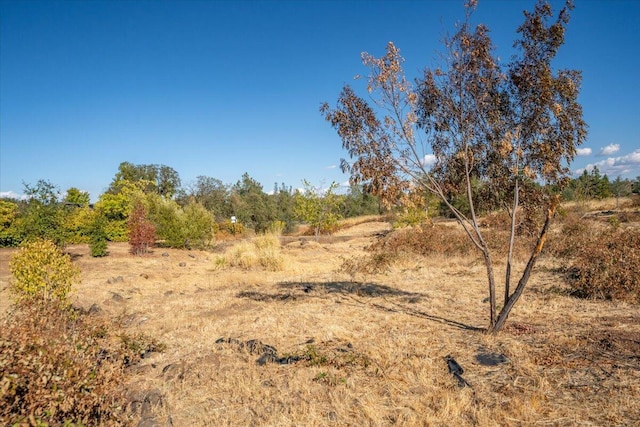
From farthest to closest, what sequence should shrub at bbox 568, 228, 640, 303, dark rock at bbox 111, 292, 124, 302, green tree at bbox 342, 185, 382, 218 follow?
1. green tree at bbox 342, 185, 382, 218
2. dark rock at bbox 111, 292, 124, 302
3. shrub at bbox 568, 228, 640, 303

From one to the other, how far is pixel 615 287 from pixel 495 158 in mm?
4885

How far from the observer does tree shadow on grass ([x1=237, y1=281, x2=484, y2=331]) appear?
30.6ft

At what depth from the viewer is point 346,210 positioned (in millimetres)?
59375

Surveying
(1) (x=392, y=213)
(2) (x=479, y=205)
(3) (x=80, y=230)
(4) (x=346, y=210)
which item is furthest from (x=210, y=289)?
(4) (x=346, y=210)

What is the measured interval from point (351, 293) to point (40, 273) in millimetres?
7580

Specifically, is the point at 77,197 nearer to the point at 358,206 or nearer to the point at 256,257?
the point at 256,257

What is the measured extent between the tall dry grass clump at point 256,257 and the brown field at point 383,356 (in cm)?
456

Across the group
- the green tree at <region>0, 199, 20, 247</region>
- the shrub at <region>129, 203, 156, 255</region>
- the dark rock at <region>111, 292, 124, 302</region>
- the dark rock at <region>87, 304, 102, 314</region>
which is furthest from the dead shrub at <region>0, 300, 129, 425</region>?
the green tree at <region>0, 199, 20, 247</region>

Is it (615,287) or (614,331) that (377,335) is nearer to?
(614,331)

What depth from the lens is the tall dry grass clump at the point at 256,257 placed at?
1669 centimetres

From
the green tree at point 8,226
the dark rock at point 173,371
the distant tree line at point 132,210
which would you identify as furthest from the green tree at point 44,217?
the dark rock at point 173,371

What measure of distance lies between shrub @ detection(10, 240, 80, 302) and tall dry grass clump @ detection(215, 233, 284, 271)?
869cm

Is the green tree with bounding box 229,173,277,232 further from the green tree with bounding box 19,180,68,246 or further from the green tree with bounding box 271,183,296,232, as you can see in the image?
the green tree with bounding box 19,180,68,246

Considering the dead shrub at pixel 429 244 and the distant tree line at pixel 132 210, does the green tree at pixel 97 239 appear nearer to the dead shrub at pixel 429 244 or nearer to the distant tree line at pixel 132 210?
the distant tree line at pixel 132 210
